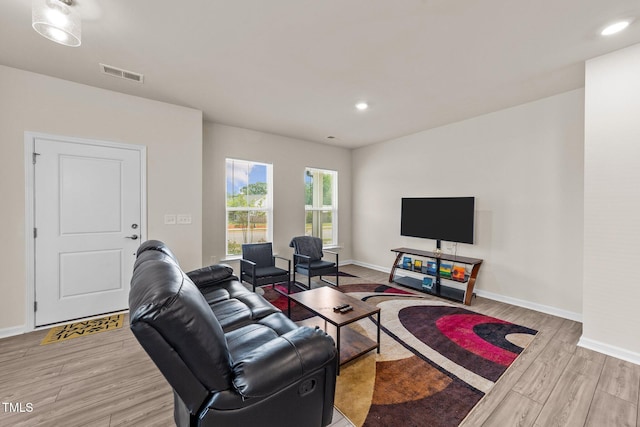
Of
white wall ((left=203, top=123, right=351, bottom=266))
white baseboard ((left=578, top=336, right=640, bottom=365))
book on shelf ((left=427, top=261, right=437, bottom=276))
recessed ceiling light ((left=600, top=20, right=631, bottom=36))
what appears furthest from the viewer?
white wall ((left=203, top=123, right=351, bottom=266))

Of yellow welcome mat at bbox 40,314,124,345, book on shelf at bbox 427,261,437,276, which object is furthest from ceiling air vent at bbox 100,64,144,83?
book on shelf at bbox 427,261,437,276

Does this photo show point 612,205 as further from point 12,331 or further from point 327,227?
point 12,331

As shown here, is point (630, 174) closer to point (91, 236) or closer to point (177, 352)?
point (177, 352)

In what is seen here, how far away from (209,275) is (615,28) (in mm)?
4151

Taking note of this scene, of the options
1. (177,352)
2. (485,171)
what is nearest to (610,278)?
(485,171)

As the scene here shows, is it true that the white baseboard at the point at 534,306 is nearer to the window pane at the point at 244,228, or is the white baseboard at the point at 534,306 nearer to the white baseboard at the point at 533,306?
the white baseboard at the point at 533,306

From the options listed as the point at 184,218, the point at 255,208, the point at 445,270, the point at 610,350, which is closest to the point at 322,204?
the point at 255,208

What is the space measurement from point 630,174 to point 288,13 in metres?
3.20

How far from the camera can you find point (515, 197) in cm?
369

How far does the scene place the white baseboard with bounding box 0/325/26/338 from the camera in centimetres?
269

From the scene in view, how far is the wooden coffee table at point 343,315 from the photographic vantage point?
Result: 7.26 feet

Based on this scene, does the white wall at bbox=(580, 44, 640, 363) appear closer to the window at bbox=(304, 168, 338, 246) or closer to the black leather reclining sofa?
the black leather reclining sofa

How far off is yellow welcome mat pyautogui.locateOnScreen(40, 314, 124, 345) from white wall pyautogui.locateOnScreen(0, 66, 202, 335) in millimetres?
387

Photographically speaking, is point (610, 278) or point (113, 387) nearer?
point (113, 387)
